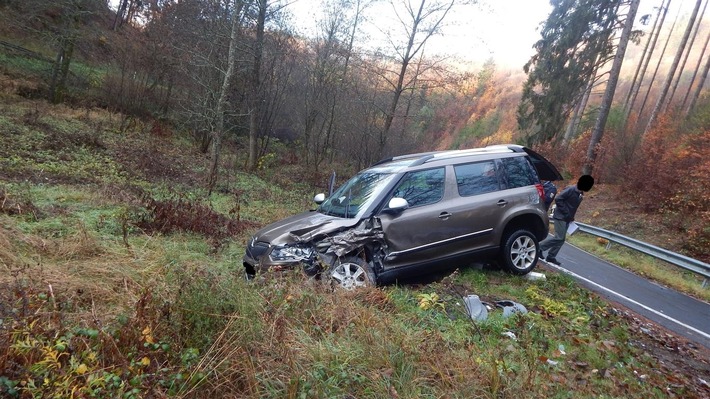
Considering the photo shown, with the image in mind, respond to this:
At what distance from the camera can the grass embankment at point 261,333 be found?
2291 mm

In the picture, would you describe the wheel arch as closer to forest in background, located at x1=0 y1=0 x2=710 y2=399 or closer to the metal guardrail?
forest in background, located at x1=0 y1=0 x2=710 y2=399

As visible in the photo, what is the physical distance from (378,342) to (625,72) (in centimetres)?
5353

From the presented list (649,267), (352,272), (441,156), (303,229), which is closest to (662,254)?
(649,267)

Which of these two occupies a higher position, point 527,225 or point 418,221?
point 527,225

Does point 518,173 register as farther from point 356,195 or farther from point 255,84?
point 255,84

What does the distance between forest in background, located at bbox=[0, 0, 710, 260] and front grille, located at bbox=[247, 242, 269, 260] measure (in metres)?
7.34

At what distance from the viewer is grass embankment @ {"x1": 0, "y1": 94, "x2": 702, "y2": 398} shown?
7.52 ft

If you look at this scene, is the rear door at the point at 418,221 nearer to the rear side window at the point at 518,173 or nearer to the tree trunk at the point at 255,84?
the rear side window at the point at 518,173

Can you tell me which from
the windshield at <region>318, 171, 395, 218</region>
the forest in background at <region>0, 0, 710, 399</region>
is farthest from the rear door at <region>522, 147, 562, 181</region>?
the windshield at <region>318, 171, 395, 218</region>

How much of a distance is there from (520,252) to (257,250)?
4.01 m

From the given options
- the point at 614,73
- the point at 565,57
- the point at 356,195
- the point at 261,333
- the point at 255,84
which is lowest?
the point at 261,333

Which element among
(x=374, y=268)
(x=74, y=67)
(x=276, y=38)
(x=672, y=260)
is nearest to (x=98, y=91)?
(x=74, y=67)

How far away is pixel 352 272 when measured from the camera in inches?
190

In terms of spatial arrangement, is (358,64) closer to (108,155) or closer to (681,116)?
(108,155)
